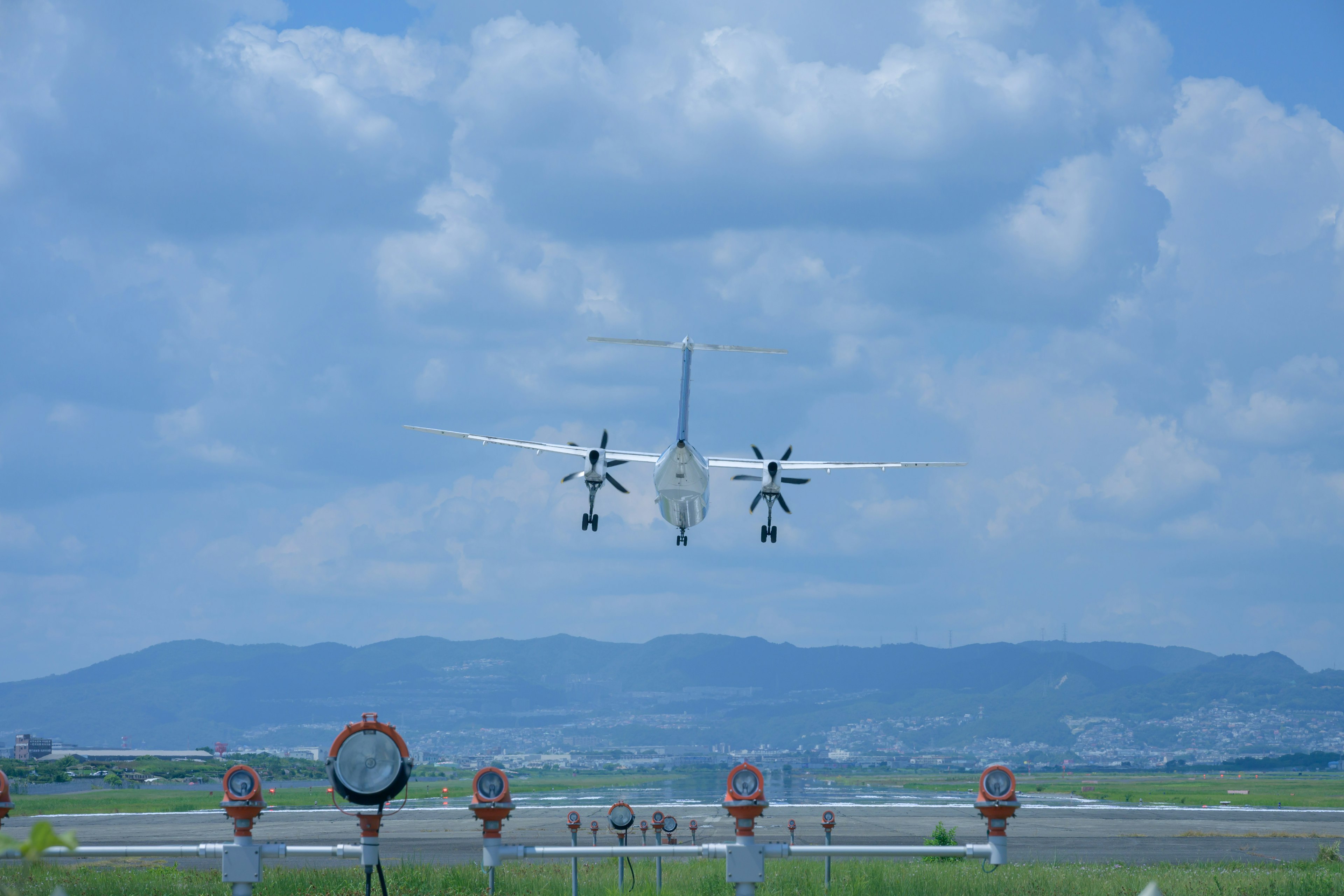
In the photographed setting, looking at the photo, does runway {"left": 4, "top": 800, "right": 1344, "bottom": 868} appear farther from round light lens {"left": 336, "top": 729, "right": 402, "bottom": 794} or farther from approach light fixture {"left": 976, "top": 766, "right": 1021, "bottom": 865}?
round light lens {"left": 336, "top": 729, "right": 402, "bottom": 794}

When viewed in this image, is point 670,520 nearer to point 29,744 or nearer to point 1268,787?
point 1268,787

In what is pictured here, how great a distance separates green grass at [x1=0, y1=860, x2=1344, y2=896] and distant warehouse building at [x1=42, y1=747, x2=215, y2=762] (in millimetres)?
109225

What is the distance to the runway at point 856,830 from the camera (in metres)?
39.8

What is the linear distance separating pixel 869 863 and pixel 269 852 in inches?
681

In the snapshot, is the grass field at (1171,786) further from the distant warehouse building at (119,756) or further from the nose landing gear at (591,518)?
the distant warehouse building at (119,756)

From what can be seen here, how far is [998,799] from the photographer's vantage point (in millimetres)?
17047

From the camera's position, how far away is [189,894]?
22.6 metres

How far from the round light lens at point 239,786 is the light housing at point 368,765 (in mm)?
2092

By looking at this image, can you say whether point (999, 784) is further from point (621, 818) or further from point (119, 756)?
point (119, 756)

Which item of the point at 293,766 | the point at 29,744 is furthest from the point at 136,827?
the point at 29,744

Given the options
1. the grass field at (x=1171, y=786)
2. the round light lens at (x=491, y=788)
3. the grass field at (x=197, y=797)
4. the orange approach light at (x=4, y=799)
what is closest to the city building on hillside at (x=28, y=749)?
the grass field at (x=197, y=797)

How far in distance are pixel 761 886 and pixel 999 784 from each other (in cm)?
704

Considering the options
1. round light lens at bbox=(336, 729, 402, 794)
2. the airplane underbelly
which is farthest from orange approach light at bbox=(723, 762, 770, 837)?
the airplane underbelly

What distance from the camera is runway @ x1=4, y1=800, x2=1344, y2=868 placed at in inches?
1569
